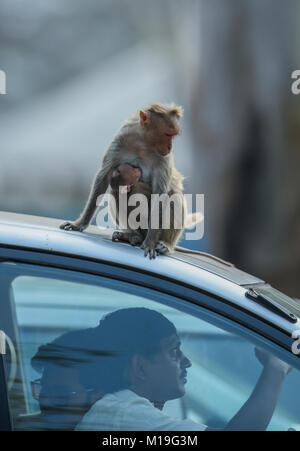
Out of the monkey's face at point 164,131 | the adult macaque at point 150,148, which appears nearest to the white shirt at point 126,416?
the adult macaque at point 150,148

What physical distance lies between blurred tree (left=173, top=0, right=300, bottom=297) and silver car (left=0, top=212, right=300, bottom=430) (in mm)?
4447

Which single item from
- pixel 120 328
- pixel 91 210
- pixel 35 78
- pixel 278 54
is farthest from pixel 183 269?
pixel 35 78

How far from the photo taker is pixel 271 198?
6.34 meters

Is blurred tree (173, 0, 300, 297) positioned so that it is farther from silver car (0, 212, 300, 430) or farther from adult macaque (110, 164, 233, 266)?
silver car (0, 212, 300, 430)

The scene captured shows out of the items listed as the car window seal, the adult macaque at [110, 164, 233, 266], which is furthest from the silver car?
the adult macaque at [110, 164, 233, 266]

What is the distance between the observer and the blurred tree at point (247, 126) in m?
6.03

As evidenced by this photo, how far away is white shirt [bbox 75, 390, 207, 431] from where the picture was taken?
5.49 ft

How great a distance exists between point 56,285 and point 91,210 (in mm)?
865

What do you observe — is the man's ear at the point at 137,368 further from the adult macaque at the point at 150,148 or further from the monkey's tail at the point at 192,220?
the monkey's tail at the point at 192,220

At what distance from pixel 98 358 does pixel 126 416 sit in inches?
5.9

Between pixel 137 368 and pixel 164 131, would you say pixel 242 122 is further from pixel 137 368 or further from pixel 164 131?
pixel 137 368

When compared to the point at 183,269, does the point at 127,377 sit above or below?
below
